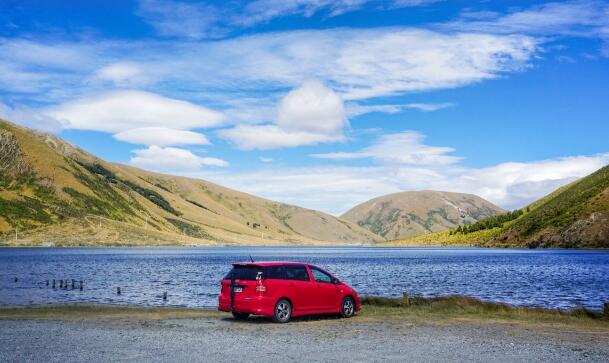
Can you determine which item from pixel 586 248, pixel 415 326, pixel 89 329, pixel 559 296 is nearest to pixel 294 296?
pixel 415 326

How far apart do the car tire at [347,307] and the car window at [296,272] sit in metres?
2.59

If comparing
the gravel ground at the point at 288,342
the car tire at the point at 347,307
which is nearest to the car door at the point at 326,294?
the car tire at the point at 347,307

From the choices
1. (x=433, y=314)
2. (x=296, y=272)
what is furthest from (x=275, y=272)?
(x=433, y=314)

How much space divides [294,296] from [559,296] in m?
31.4

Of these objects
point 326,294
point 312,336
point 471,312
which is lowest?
point 471,312

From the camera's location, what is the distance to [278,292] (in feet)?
83.9

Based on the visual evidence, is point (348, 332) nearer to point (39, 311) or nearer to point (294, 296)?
point (294, 296)

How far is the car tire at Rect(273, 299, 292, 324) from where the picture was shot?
25578mm

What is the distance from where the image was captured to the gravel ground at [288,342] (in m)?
17.0

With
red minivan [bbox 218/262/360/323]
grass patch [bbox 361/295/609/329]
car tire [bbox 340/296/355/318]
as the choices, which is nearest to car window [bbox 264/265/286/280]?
red minivan [bbox 218/262/360/323]

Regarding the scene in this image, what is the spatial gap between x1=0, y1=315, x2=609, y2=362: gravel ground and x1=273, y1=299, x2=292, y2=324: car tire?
530mm

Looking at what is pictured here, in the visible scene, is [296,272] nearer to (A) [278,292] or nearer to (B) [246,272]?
Result: (A) [278,292]

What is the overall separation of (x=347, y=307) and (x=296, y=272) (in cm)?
357

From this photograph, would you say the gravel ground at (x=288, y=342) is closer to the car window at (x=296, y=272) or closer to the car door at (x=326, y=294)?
the car door at (x=326, y=294)
